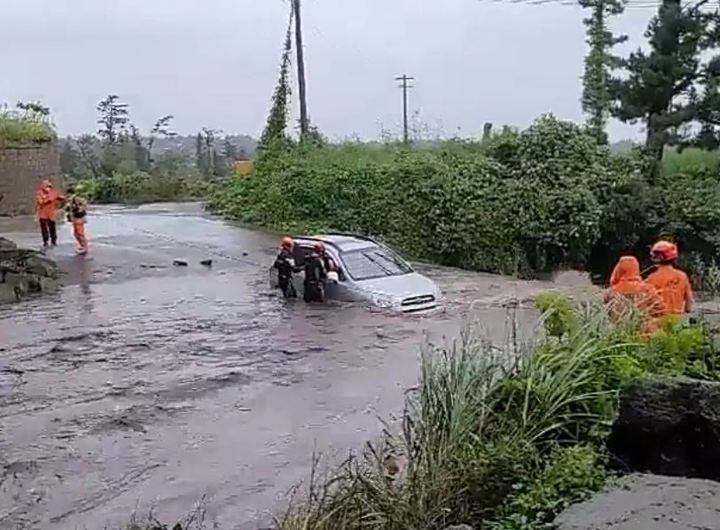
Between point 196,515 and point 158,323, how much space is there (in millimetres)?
11261

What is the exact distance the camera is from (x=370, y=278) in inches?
837

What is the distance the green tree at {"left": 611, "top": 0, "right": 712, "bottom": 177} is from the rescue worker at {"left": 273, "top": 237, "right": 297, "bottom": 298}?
1374 centimetres

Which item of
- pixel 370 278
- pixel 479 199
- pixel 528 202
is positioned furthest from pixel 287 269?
pixel 528 202

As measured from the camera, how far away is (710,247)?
30078 mm

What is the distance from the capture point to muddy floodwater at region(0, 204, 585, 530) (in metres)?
9.43

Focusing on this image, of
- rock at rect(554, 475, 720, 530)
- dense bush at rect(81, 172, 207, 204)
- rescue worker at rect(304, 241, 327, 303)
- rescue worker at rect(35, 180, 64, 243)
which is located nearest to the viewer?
rock at rect(554, 475, 720, 530)

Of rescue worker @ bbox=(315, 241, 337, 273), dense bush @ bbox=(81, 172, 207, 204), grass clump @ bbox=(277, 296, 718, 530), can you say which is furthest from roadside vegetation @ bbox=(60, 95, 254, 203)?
grass clump @ bbox=(277, 296, 718, 530)

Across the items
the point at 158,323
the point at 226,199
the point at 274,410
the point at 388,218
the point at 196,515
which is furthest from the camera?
the point at 226,199

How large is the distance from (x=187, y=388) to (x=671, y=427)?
29.9 feet

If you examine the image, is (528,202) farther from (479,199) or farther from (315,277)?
(315,277)

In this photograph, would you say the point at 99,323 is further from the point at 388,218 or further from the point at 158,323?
the point at 388,218

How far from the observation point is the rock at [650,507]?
4.55 m

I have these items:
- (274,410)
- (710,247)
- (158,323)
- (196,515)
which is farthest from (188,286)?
(196,515)

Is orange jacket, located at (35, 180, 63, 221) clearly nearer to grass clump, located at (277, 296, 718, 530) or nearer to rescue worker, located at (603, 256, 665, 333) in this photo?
rescue worker, located at (603, 256, 665, 333)
